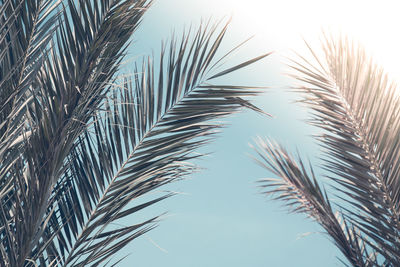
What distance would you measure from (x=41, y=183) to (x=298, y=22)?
69.6 inches

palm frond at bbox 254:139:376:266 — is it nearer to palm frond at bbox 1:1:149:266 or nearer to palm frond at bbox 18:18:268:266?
palm frond at bbox 18:18:268:266

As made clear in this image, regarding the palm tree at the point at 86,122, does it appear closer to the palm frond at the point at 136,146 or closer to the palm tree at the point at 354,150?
the palm frond at the point at 136,146

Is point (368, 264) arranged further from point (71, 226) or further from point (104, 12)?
point (104, 12)

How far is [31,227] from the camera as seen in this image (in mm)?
1353

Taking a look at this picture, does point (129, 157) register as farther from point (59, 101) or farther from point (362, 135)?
point (362, 135)

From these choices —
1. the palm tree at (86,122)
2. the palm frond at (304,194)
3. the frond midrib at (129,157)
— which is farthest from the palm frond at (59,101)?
the palm frond at (304,194)

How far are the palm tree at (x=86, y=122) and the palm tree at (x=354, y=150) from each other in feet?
2.28

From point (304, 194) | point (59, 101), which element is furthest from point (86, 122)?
point (304, 194)

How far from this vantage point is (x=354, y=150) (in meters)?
2.22

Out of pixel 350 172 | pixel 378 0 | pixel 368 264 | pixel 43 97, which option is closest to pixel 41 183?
pixel 43 97

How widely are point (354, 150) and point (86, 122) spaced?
4.25ft

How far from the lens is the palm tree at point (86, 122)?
1.44 meters

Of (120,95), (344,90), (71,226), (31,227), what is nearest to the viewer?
(31,227)

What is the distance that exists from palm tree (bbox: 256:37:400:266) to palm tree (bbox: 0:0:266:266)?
0.69 meters
